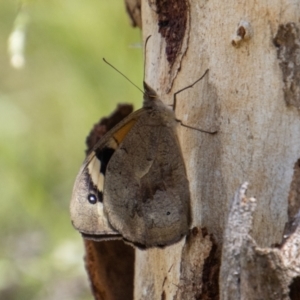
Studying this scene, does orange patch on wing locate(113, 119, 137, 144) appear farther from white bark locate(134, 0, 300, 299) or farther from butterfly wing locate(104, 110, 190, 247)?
white bark locate(134, 0, 300, 299)

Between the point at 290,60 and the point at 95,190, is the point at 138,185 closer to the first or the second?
the point at 95,190

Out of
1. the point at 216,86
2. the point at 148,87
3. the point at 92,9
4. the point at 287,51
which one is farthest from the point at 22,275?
the point at 287,51

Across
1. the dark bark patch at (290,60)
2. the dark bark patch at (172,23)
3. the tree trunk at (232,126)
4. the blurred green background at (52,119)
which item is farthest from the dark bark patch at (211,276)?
the blurred green background at (52,119)

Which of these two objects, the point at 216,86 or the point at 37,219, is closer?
the point at 216,86

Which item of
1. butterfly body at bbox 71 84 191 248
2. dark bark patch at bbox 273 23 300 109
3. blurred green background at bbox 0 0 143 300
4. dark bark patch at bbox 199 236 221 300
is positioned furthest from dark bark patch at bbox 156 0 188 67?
blurred green background at bbox 0 0 143 300

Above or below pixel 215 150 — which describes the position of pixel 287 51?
Answer: above

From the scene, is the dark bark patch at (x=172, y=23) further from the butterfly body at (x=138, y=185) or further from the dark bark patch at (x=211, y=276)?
the dark bark patch at (x=211, y=276)

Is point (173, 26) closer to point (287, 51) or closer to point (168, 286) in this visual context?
point (287, 51)
